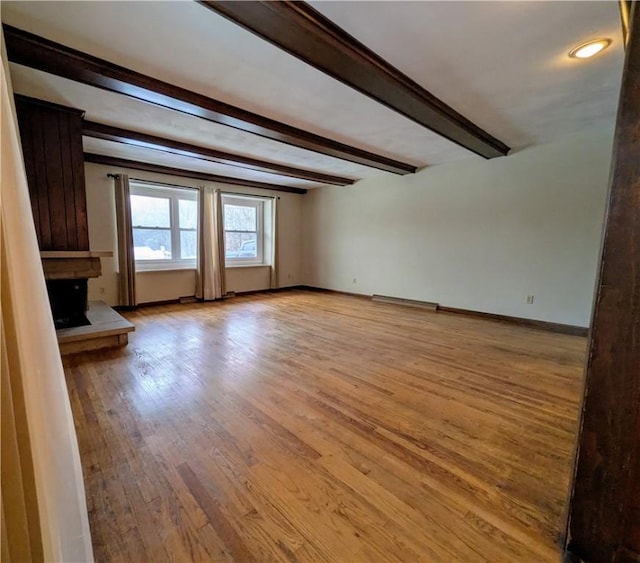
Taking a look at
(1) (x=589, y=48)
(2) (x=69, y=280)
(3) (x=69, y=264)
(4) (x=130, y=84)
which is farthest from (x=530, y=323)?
(2) (x=69, y=280)

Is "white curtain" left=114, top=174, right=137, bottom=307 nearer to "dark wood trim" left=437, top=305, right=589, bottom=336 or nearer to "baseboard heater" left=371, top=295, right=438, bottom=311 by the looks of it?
"baseboard heater" left=371, top=295, right=438, bottom=311

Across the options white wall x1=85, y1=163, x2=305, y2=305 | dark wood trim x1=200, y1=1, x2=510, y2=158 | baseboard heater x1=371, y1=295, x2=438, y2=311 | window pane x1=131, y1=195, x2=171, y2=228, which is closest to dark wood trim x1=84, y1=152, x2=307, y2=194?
white wall x1=85, y1=163, x2=305, y2=305

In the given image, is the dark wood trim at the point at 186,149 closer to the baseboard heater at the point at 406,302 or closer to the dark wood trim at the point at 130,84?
the dark wood trim at the point at 130,84

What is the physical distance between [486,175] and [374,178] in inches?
83.5

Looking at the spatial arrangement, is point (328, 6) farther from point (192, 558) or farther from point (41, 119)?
point (41, 119)

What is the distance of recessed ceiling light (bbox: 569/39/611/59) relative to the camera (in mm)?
2006

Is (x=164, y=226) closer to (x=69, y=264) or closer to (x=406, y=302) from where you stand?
(x=69, y=264)

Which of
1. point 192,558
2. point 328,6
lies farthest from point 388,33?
point 192,558

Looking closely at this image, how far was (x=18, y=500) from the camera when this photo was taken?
0.72 meters

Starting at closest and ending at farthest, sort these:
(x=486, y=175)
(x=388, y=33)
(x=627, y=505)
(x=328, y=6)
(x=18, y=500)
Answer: (x=18, y=500), (x=627, y=505), (x=328, y=6), (x=388, y=33), (x=486, y=175)

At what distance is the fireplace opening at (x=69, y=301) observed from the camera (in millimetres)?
3371

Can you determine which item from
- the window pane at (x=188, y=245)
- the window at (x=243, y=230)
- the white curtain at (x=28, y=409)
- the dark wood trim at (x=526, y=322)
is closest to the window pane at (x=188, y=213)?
the window pane at (x=188, y=245)

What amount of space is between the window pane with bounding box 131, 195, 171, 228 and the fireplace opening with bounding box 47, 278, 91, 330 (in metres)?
2.02

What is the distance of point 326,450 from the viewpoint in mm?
1676
